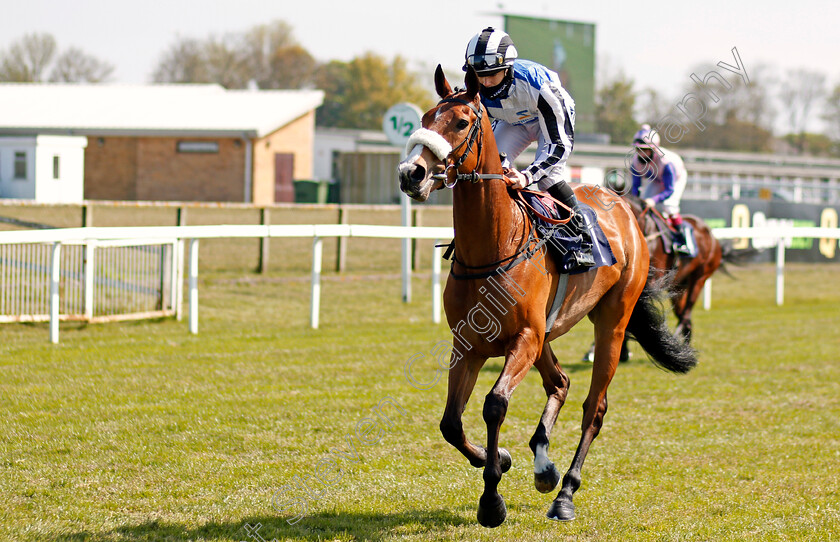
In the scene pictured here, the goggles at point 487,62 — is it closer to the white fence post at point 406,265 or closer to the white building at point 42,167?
the white fence post at point 406,265

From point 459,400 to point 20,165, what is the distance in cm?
2514

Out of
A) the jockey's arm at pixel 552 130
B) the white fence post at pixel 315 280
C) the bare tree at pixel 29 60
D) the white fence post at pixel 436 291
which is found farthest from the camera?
the bare tree at pixel 29 60

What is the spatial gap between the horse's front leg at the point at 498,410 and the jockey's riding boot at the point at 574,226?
0.60 m

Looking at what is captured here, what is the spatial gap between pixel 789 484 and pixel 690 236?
5.06 m

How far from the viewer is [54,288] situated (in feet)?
25.8

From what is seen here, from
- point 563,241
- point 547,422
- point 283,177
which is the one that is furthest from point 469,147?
Result: point 283,177

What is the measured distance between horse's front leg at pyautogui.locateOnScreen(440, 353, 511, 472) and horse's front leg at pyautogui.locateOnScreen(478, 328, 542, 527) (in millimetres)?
169

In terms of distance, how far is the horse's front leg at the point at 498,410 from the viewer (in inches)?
150

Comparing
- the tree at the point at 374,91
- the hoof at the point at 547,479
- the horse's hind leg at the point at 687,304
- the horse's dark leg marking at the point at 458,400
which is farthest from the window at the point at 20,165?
the tree at the point at 374,91

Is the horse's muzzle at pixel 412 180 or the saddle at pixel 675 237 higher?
the horse's muzzle at pixel 412 180

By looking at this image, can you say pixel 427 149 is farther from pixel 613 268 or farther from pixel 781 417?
pixel 781 417

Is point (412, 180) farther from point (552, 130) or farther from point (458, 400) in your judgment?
point (552, 130)

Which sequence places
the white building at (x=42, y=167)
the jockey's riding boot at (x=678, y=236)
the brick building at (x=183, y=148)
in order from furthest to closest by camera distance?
1. the brick building at (x=183, y=148)
2. the white building at (x=42, y=167)
3. the jockey's riding boot at (x=678, y=236)

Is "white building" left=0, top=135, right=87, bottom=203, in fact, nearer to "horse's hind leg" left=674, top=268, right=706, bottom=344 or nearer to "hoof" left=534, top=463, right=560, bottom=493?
"horse's hind leg" left=674, top=268, right=706, bottom=344
